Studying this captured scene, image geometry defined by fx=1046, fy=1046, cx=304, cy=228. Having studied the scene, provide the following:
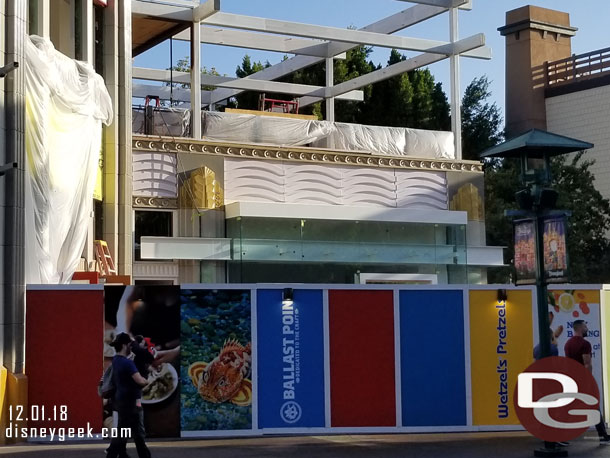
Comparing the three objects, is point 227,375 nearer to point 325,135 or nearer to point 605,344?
point 605,344

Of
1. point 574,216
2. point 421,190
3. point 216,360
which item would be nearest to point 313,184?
point 421,190

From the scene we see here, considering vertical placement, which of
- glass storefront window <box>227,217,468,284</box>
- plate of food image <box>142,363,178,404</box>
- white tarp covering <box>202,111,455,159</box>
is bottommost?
plate of food image <box>142,363,178,404</box>

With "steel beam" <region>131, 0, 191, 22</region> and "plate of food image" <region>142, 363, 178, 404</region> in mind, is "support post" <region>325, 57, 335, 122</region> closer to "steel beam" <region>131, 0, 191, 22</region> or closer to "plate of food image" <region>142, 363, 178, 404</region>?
"steel beam" <region>131, 0, 191, 22</region>

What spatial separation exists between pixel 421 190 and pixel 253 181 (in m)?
6.26

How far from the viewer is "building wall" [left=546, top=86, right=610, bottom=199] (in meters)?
46.0

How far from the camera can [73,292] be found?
615 inches

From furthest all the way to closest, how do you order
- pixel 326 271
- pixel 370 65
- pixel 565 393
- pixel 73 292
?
1. pixel 370 65
2. pixel 326 271
3. pixel 73 292
4. pixel 565 393

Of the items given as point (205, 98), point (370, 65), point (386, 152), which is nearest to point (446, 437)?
point (386, 152)

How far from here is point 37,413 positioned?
15.5 metres

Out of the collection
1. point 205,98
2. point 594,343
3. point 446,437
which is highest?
point 205,98

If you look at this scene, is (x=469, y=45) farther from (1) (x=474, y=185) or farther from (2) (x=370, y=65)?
(2) (x=370, y=65)

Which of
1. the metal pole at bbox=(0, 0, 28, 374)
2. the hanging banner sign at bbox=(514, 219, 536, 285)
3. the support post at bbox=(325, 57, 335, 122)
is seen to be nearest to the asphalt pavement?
the metal pole at bbox=(0, 0, 28, 374)

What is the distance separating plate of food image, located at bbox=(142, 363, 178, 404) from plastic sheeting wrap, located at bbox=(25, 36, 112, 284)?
327 centimetres

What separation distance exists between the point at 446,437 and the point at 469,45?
20960 millimetres
